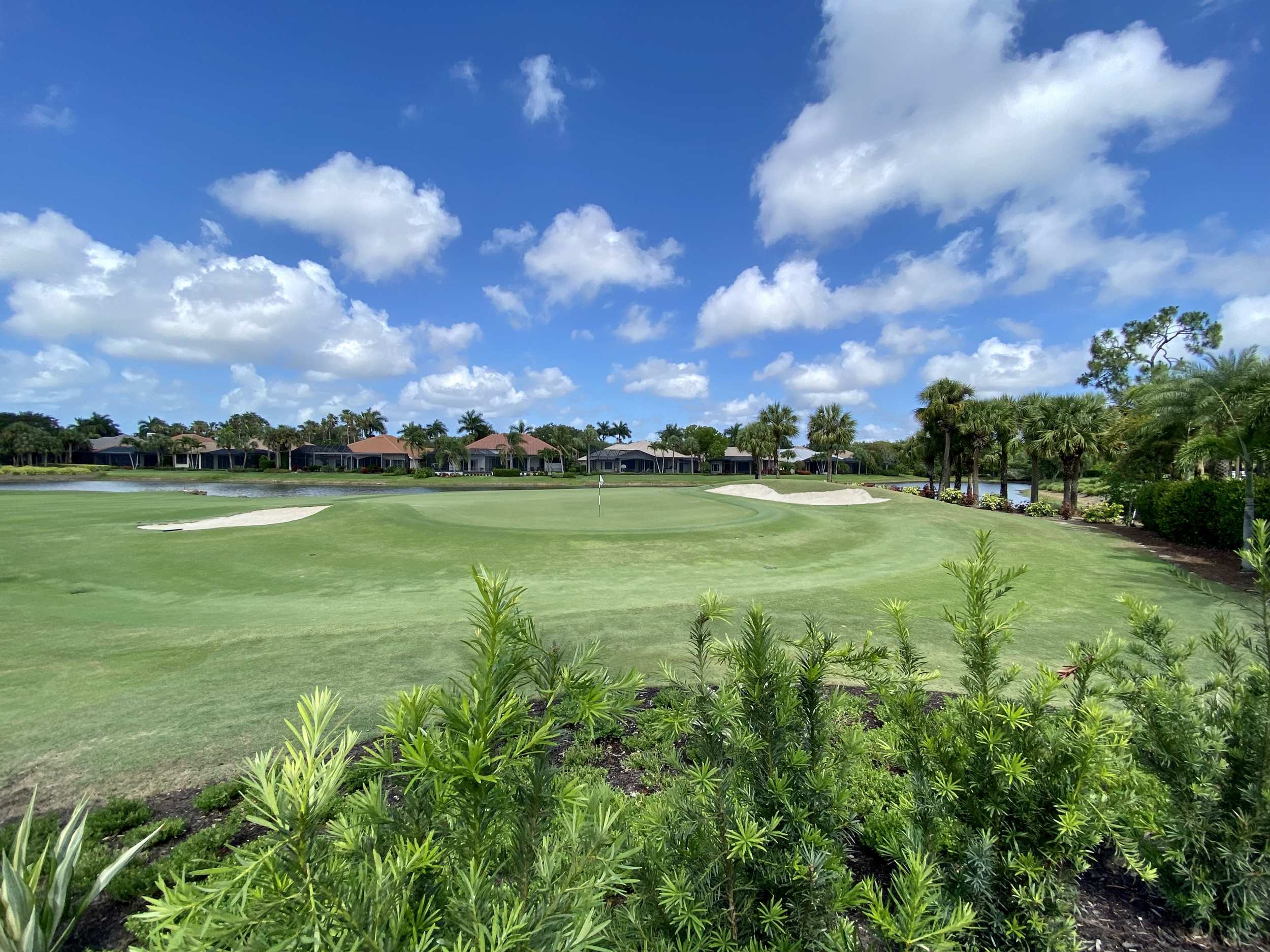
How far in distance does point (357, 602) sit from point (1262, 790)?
1211 centimetres

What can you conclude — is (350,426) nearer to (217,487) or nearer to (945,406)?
(217,487)

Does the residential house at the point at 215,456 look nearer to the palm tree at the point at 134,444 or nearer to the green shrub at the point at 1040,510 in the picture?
the palm tree at the point at 134,444

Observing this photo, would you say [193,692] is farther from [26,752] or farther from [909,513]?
[909,513]

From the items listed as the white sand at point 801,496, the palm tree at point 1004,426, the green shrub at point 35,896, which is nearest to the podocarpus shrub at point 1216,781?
the green shrub at point 35,896

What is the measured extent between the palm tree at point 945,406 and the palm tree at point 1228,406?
25.9 m

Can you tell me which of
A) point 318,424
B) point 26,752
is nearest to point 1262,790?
point 26,752

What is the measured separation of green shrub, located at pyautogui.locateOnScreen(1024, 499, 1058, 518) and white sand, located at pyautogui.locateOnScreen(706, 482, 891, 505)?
8.40 m

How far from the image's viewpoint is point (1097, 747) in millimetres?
2264

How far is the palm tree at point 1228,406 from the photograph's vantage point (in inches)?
566

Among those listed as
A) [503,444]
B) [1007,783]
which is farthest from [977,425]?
[503,444]

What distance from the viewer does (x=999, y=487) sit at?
71250 millimetres

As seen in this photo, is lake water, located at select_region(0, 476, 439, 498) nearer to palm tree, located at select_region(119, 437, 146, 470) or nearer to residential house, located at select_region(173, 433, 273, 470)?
residential house, located at select_region(173, 433, 273, 470)

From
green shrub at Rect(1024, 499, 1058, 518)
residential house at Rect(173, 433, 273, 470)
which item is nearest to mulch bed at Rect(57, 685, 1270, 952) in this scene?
green shrub at Rect(1024, 499, 1058, 518)

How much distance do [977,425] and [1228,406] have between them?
27.8 m
